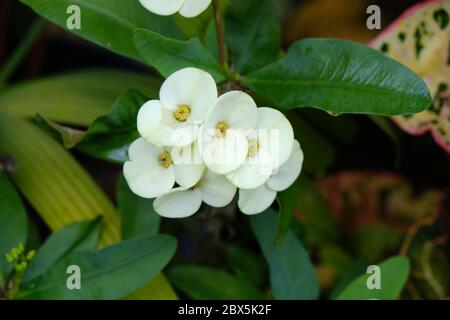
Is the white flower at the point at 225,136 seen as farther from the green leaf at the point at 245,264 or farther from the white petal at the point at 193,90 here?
the green leaf at the point at 245,264

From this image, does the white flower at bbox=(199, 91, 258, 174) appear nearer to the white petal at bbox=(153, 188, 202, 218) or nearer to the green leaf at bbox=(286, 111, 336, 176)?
the white petal at bbox=(153, 188, 202, 218)

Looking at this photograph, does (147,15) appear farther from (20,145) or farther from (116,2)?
(20,145)

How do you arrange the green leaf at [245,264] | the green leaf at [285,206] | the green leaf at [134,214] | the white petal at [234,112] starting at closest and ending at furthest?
the white petal at [234,112], the green leaf at [285,206], the green leaf at [134,214], the green leaf at [245,264]

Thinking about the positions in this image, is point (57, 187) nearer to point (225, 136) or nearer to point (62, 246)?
point (62, 246)

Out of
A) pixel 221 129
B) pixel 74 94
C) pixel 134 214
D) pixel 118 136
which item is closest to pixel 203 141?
pixel 221 129

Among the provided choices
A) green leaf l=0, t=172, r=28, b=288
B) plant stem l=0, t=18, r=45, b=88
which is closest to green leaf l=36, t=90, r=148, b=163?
green leaf l=0, t=172, r=28, b=288

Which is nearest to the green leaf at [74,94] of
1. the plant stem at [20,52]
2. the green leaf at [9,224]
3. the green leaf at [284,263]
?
the plant stem at [20,52]
